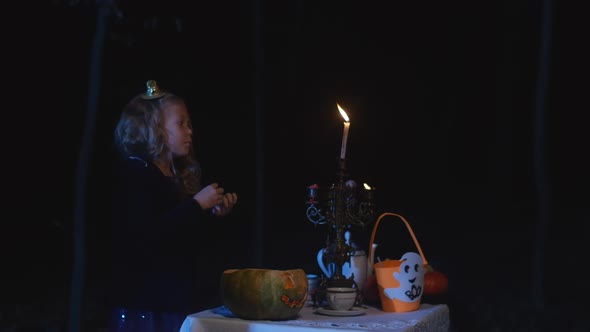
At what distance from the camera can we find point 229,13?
13.2m

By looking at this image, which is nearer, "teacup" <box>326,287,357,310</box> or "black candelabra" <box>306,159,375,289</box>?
"teacup" <box>326,287,357,310</box>

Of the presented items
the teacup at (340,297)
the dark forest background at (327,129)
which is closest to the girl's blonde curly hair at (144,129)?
the teacup at (340,297)

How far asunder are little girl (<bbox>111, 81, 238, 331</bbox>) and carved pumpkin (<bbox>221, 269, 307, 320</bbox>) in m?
0.35

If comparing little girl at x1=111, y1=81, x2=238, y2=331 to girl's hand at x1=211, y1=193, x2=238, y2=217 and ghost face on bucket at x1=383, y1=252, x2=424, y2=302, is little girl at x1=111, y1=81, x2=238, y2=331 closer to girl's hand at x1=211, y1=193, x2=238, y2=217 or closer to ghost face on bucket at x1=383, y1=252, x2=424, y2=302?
girl's hand at x1=211, y1=193, x2=238, y2=217

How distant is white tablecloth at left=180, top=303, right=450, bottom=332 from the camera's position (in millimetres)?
2746

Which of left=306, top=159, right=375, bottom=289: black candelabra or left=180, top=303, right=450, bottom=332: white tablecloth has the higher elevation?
left=306, top=159, right=375, bottom=289: black candelabra

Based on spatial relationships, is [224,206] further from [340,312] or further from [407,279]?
[407,279]

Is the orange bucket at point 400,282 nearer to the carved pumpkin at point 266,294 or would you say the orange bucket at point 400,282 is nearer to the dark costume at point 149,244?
the carved pumpkin at point 266,294

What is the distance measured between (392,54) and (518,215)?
5.77 metres

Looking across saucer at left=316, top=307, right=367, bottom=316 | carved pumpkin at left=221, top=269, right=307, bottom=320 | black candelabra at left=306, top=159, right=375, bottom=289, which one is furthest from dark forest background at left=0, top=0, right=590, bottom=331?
carved pumpkin at left=221, top=269, right=307, bottom=320

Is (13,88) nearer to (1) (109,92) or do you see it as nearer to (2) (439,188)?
(1) (109,92)

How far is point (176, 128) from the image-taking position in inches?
132

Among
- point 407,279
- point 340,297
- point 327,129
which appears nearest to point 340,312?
point 340,297

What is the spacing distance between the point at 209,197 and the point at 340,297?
0.63 metres
